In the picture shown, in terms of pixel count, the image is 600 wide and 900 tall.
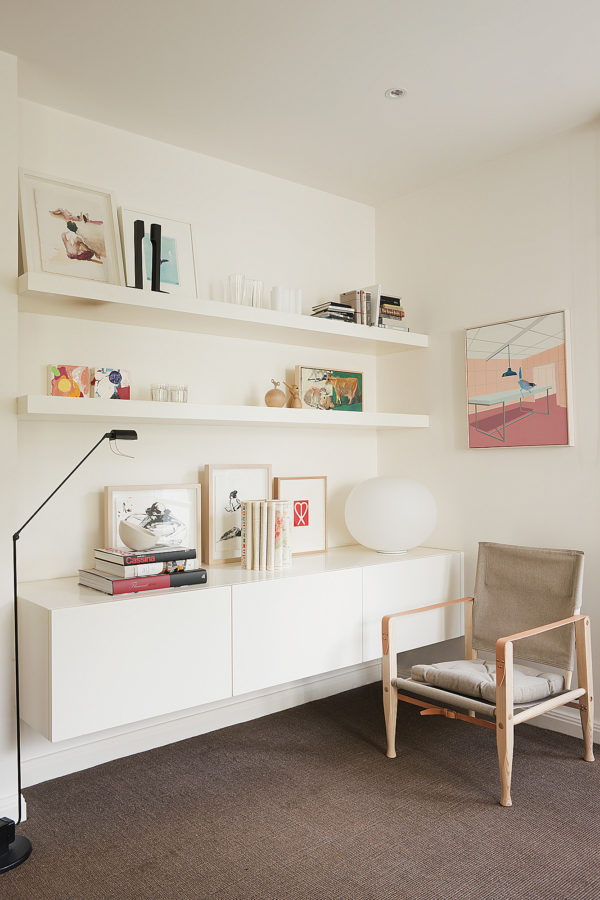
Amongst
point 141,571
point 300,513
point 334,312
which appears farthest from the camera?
point 300,513

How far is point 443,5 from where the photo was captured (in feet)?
7.29

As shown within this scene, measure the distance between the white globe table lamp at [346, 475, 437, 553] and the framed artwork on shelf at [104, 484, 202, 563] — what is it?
777 millimetres

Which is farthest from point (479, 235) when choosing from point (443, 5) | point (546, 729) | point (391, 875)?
point (391, 875)

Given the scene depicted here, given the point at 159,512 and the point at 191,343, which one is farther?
the point at 191,343

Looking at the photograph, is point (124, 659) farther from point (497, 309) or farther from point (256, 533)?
point (497, 309)

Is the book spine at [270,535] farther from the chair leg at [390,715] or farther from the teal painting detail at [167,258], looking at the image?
the teal painting detail at [167,258]

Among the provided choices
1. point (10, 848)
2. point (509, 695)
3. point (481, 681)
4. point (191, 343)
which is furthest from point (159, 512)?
point (509, 695)

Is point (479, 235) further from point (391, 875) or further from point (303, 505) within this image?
point (391, 875)

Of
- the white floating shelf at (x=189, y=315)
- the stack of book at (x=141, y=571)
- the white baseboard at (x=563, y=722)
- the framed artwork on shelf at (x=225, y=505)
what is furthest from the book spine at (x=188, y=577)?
the white baseboard at (x=563, y=722)

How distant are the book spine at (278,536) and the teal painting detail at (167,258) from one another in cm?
109

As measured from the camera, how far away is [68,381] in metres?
2.78

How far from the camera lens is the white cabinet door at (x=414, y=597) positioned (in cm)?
318

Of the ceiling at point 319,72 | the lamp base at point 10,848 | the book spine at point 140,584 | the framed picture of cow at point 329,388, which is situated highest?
the ceiling at point 319,72

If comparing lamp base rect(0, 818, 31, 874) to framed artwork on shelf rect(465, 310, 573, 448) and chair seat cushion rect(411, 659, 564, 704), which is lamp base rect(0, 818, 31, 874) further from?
framed artwork on shelf rect(465, 310, 573, 448)
